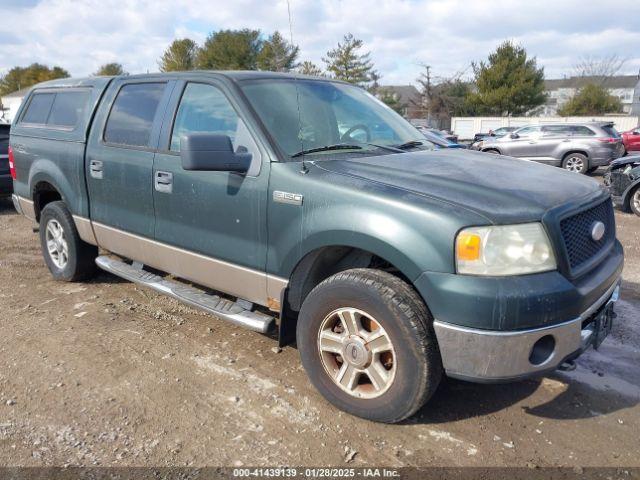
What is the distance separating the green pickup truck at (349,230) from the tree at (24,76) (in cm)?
7320

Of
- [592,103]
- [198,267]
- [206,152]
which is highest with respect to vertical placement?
[592,103]

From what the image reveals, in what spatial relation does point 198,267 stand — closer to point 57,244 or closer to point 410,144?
point 410,144

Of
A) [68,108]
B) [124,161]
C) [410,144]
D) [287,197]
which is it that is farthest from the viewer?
[68,108]

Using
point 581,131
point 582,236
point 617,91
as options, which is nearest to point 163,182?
point 582,236

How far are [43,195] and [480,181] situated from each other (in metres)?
4.53

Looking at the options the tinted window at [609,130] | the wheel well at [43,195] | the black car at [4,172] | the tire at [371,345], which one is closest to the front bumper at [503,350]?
the tire at [371,345]

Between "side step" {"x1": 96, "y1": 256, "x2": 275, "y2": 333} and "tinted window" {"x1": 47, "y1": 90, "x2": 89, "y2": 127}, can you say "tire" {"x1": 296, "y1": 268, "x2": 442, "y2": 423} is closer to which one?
"side step" {"x1": 96, "y1": 256, "x2": 275, "y2": 333}

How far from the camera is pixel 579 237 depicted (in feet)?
9.57

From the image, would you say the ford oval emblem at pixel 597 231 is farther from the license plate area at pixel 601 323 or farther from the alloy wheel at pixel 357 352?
the alloy wheel at pixel 357 352

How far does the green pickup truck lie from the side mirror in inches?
0.4

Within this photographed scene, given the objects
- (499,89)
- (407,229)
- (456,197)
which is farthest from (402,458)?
(499,89)

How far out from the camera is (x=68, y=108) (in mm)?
5082

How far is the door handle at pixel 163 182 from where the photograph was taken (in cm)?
383

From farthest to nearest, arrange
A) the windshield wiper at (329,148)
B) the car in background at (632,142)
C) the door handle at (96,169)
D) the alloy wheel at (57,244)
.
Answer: the car in background at (632,142), the alloy wheel at (57,244), the door handle at (96,169), the windshield wiper at (329,148)
